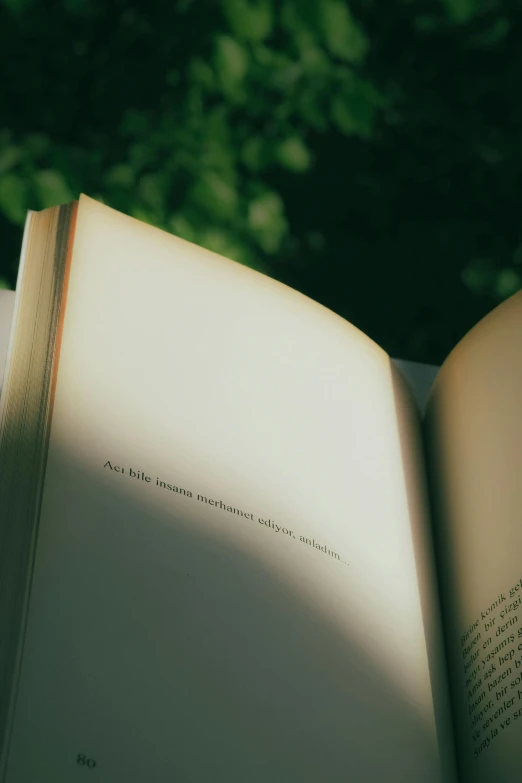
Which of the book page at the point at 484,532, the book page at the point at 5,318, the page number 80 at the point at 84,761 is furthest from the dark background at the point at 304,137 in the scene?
the page number 80 at the point at 84,761

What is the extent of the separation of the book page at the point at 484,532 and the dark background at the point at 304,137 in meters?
0.44

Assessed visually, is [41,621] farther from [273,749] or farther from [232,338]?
[232,338]

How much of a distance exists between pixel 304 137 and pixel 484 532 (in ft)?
2.31

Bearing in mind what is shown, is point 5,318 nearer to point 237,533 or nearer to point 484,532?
point 237,533

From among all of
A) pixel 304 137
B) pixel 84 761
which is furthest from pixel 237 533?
pixel 304 137

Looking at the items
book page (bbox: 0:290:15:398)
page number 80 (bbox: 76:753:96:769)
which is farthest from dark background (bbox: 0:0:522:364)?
page number 80 (bbox: 76:753:96:769)

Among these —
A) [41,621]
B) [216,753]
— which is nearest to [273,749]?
[216,753]

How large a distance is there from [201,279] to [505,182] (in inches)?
27.5

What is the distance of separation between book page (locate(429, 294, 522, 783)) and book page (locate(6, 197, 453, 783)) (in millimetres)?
31

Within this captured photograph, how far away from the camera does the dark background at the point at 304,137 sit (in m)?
1.13

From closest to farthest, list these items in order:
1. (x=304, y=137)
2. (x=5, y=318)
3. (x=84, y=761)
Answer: (x=84, y=761), (x=5, y=318), (x=304, y=137)

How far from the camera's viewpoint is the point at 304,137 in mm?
1207

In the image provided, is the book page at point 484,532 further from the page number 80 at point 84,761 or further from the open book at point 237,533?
the page number 80 at point 84,761

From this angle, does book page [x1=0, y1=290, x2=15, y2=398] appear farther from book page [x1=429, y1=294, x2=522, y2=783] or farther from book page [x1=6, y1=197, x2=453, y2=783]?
book page [x1=429, y1=294, x2=522, y2=783]
